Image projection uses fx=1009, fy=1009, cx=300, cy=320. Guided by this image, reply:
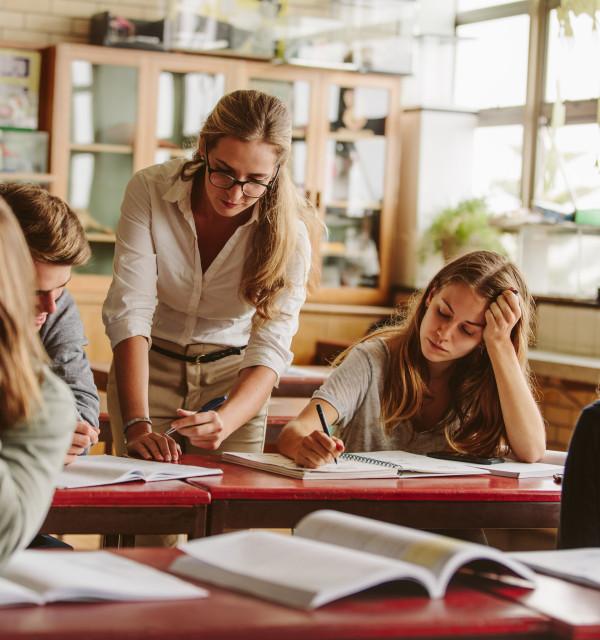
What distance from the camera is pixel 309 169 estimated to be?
5.65 meters

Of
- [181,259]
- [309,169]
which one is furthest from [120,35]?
[181,259]

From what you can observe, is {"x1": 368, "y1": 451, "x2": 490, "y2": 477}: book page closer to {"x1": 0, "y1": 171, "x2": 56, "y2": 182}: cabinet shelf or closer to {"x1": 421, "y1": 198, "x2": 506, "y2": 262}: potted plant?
{"x1": 421, "y1": 198, "x2": 506, "y2": 262}: potted plant

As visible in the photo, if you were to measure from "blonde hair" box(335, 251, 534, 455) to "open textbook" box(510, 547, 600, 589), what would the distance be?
866 mm

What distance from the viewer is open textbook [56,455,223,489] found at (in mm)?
1646

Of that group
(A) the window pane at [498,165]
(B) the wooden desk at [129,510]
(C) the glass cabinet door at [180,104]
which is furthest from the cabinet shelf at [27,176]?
(B) the wooden desk at [129,510]

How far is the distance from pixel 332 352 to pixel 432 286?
292 cm

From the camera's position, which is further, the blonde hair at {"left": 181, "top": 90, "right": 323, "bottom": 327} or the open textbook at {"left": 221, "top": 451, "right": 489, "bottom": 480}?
the blonde hair at {"left": 181, "top": 90, "right": 323, "bottom": 327}

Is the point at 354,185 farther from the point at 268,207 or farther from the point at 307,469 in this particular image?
the point at 307,469

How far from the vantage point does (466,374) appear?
2.37 m

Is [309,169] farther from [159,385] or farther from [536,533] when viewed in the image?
[159,385]

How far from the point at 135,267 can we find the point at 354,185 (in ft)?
12.2

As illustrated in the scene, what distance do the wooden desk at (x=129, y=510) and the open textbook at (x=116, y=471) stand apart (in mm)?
25

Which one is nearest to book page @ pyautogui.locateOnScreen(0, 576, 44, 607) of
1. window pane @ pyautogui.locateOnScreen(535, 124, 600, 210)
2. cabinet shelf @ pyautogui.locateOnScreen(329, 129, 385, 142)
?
window pane @ pyautogui.locateOnScreen(535, 124, 600, 210)

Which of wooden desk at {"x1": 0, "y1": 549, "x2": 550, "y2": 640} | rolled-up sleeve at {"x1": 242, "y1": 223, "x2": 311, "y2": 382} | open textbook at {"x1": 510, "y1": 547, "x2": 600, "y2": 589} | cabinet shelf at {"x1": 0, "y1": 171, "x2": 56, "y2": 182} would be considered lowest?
open textbook at {"x1": 510, "y1": 547, "x2": 600, "y2": 589}
